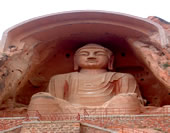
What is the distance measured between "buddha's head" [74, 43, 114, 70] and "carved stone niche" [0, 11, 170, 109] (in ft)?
1.61

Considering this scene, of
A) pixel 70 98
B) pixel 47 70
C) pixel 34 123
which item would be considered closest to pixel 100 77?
pixel 70 98

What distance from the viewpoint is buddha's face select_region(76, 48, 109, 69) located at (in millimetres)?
12663

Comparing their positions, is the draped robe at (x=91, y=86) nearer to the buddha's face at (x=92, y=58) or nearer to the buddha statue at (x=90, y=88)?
the buddha statue at (x=90, y=88)

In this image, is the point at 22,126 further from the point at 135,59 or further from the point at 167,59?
the point at 135,59

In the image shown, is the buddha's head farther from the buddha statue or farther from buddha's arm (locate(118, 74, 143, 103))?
buddha's arm (locate(118, 74, 143, 103))

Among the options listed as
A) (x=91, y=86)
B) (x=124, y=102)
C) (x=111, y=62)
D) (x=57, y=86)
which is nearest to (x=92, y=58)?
(x=111, y=62)

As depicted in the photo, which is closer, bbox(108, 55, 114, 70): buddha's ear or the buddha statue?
the buddha statue

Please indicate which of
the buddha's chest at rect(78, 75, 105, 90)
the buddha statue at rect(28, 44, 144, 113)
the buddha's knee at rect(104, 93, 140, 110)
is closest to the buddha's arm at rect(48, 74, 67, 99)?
the buddha statue at rect(28, 44, 144, 113)

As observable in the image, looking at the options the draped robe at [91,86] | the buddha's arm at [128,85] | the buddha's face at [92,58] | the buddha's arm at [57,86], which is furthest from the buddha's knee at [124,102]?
the buddha's face at [92,58]

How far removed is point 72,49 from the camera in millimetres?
13734

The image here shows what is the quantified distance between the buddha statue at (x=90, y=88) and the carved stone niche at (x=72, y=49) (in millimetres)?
595

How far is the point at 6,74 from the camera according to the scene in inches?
438

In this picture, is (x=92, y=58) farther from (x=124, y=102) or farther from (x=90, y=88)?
(x=124, y=102)

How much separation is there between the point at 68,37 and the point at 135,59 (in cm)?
241
